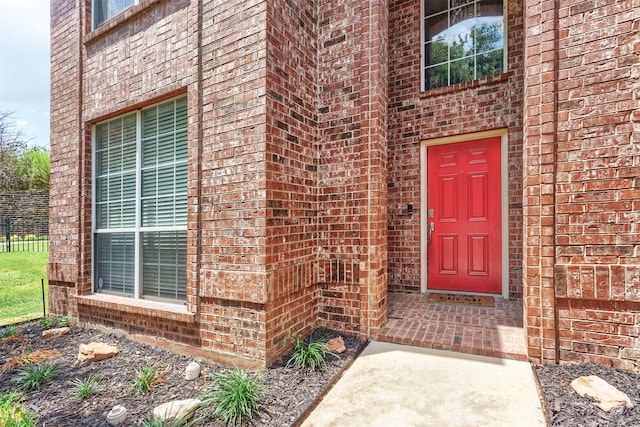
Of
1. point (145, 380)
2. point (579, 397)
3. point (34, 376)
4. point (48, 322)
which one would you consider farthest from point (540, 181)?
point (48, 322)

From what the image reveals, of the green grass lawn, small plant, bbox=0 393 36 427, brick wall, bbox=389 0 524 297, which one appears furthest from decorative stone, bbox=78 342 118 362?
brick wall, bbox=389 0 524 297

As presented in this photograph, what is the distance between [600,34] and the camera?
89.4 inches

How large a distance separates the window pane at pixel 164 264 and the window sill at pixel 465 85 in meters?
3.84

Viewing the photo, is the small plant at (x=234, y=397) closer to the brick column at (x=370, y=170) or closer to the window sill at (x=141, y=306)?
the window sill at (x=141, y=306)

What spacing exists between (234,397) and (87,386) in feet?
4.37

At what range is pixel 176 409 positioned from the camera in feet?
6.57

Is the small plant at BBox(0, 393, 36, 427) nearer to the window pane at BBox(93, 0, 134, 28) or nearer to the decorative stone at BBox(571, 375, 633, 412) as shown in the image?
the decorative stone at BBox(571, 375, 633, 412)

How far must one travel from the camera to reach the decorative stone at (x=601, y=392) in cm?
185

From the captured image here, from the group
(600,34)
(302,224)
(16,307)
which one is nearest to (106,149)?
(302,224)

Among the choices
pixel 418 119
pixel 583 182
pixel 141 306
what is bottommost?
pixel 141 306

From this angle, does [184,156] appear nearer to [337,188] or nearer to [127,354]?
[337,188]

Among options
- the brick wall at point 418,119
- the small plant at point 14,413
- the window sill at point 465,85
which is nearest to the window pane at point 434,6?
the brick wall at point 418,119

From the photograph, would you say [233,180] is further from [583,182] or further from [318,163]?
[583,182]

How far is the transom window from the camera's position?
318cm
